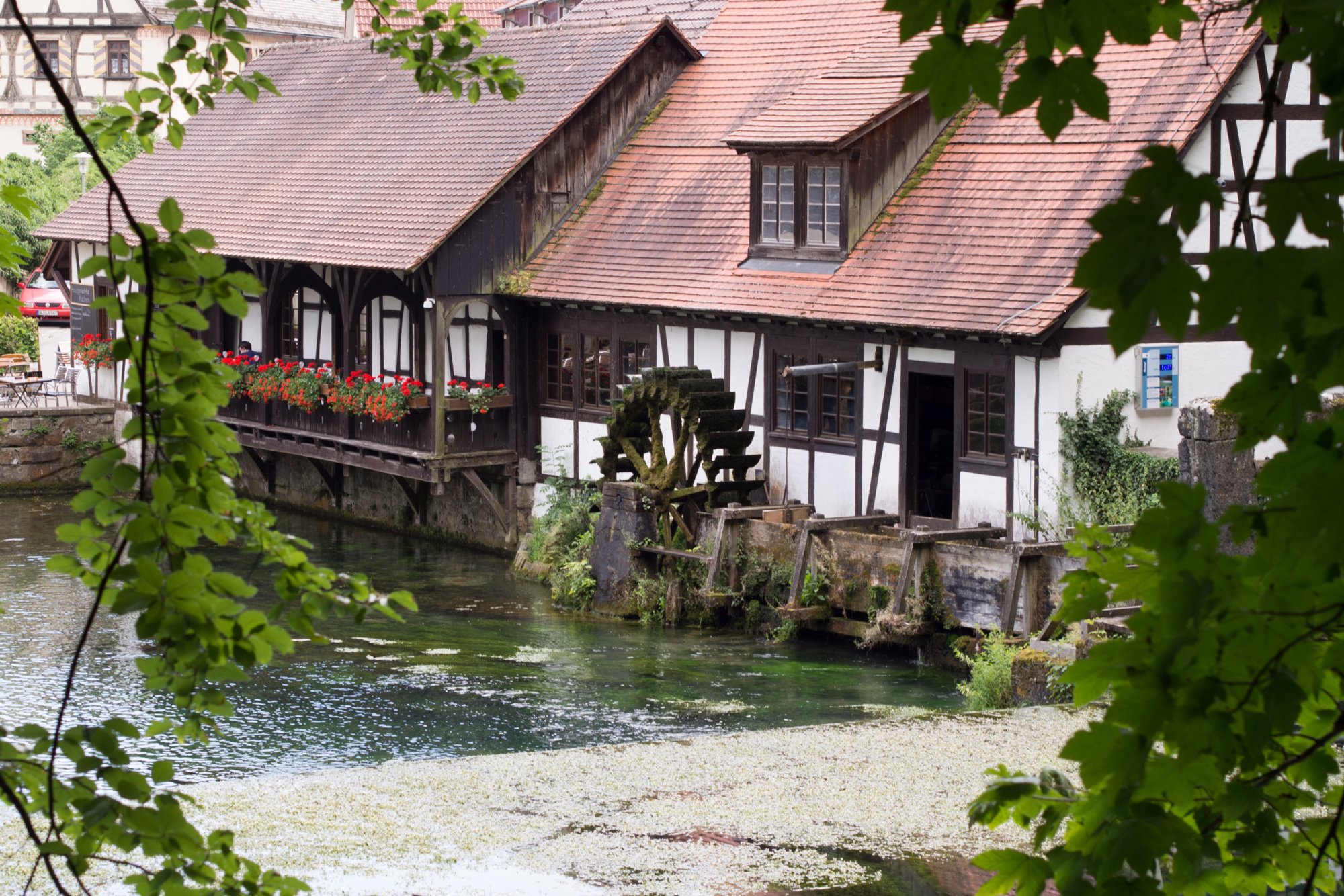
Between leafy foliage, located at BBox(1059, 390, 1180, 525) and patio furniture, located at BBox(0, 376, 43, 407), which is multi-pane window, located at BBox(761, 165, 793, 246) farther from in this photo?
patio furniture, located at BBox(0, 376, 43, 407)

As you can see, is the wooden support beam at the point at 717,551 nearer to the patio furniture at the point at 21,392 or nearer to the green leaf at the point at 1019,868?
the patio furniture at the point at 21,392

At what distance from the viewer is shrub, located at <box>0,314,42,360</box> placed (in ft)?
114

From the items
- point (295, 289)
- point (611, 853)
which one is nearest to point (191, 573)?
point (611, 853)

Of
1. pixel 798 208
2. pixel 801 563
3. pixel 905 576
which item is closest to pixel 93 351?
pixel 798 208

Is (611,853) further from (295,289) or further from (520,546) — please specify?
(295,289)

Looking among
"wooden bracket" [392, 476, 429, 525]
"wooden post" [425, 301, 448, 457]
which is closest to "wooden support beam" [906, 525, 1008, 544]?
"wooden post" [425, 301, 448, 457]

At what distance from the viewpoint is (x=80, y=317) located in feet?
95.2

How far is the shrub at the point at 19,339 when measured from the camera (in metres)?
34.7

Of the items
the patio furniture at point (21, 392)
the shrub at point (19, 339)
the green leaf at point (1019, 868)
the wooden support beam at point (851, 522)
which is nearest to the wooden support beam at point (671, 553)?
the wooden support beam at point (851, 522)

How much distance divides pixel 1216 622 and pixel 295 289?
2384 centimetres

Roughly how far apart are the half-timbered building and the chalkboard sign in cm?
142

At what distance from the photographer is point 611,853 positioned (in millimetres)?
9148

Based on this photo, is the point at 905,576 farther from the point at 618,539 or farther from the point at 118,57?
the point at 118,57

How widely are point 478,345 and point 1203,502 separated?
20.6m
